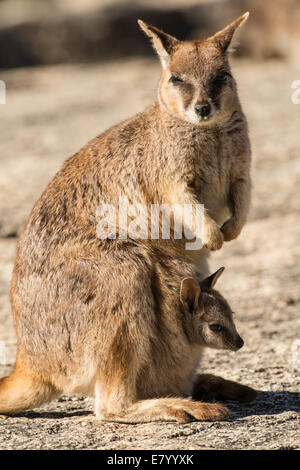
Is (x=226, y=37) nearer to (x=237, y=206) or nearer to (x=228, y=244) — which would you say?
(x=237, y=206)

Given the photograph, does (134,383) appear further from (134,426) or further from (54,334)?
(54,334)

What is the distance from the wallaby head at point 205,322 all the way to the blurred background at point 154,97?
64 centimetres

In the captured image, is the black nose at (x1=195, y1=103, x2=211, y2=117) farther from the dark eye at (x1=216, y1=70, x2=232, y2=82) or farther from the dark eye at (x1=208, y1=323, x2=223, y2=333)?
the dark eye at (x1=208, y1=323, x2=223, y2=333)

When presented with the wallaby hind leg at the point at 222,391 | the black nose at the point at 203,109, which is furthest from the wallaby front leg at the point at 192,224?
the wallaby hind leg at the point at 222,391

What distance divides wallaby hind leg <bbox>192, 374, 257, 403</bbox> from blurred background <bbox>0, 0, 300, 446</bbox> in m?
0.28

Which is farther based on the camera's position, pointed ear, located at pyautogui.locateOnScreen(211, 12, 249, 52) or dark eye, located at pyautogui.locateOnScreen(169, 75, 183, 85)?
pointed ear, located at pyautogui.locateOnScreen(211, 12, 249, 52)

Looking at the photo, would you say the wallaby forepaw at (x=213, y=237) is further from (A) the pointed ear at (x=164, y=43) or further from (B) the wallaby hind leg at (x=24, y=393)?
(B) the wallaby hind leg at (x=24, y=393)

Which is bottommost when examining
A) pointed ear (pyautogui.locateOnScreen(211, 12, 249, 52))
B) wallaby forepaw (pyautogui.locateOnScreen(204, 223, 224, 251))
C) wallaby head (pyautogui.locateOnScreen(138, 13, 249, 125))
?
wallaby forepaw (pyautogui.locateOnScreen(204, 223, 224, 251))

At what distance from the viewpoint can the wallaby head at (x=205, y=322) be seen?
202 inches

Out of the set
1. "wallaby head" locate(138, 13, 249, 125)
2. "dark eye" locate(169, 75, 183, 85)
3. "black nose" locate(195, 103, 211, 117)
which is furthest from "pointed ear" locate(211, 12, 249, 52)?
"black nose" locate(195, 103, 211, 117)

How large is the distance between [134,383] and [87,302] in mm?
567

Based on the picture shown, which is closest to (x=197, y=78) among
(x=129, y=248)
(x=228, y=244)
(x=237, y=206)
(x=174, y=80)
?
(x=174, y=80)

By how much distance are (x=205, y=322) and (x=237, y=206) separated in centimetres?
90

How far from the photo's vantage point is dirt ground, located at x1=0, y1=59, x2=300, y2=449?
4676mm
